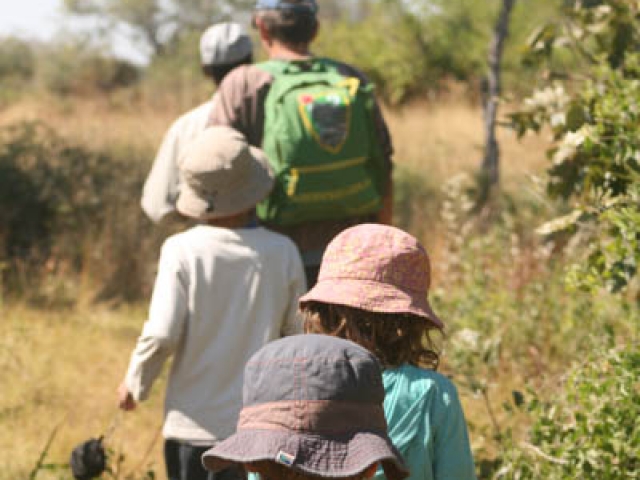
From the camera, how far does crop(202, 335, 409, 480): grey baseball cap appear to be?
178 cm

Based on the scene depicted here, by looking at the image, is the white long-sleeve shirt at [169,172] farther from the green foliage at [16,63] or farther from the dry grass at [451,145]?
the green foliage at [16,63]

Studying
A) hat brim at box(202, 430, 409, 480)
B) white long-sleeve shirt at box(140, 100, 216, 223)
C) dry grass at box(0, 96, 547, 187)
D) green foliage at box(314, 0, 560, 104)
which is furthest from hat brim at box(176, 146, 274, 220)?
green foliage at box(314, 0, 560, 104)

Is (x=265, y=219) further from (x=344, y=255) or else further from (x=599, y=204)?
(x=344, y=255)

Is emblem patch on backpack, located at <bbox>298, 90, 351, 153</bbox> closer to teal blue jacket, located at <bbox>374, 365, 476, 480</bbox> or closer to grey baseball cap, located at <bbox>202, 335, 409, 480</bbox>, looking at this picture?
teal blue jacket, located at <bbox>374, 365, 476, 480</bbox>

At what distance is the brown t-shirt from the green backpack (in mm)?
38

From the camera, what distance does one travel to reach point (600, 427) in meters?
3.33

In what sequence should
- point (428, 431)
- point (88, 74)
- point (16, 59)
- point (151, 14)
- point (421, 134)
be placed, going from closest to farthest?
point (428, 431)
point (421, 134)
point (88, 74)
point (16, 59)
point (151, 14)

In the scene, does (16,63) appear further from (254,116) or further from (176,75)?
(254,116)

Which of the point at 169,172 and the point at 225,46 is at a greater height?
the point at 225,46

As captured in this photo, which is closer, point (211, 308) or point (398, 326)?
point (398, 326)

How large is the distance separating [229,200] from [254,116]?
2.65 ft

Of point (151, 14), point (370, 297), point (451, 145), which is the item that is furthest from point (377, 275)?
point (151, 14)

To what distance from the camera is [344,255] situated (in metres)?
2.44

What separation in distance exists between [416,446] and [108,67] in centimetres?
2702
